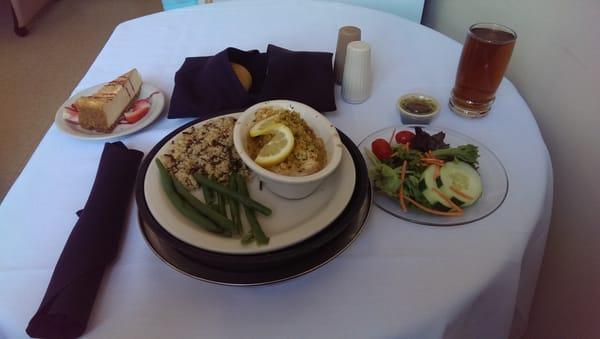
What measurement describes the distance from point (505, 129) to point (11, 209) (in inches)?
40.8

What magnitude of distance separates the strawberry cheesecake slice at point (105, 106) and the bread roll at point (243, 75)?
0.91ft

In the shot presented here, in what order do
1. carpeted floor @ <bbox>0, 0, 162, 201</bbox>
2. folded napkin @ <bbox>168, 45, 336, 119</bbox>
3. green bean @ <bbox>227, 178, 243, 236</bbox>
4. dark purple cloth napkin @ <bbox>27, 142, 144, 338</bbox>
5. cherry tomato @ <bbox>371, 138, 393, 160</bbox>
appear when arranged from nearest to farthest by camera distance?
dark purple cloth napkin @ <bbox>27, 142, 144, 338</bbox> < green bean @ <bbox>227, 178, 243, 236</bbox> < cherry tomato @ <bbox>371, 138, 393, 160</bbox> < folded napkin @ <bbox>168, 45, 336, 119</bbox> < carpeted floor @ <bbox>0, 0, 162, 201</bbox>

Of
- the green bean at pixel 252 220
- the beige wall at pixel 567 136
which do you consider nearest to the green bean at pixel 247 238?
the green bean at pixel 252 220

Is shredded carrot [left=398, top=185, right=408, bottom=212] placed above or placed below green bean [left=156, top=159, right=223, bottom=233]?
below

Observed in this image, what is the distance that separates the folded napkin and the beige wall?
0.57 m

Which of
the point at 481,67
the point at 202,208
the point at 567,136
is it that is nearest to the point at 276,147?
the point at 202,208

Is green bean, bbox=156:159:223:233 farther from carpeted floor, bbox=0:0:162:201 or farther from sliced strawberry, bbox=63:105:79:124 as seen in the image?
carpeted floor, bbox=0:0:162:201

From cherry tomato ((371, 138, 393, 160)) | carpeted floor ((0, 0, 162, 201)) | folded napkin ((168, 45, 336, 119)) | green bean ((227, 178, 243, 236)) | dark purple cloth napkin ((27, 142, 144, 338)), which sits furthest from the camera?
carpeted floor ((0, 0, 162, 201))

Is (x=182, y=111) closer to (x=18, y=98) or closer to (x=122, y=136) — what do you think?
(x=122, y=136)

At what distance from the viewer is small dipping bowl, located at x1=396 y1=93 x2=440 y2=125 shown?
0.91 m

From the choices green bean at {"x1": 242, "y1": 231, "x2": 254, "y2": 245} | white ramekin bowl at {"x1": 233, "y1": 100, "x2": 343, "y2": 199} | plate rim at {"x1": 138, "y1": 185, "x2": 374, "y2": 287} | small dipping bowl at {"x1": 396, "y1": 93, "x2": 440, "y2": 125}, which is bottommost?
plate rim at {"x1": 138, "y1": 185, "x2": 374, "y2": 287}

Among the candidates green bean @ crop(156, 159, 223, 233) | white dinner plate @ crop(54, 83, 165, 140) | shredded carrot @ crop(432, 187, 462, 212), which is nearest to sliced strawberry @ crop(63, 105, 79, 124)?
white dinner plate @ crop(54, 83, 165, 140)

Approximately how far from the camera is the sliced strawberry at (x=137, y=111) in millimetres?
952

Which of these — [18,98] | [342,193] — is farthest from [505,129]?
[18,98]
